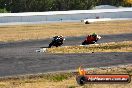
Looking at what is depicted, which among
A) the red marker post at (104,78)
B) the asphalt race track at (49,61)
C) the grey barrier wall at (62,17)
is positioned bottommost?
the asphalt race track at (49,61)

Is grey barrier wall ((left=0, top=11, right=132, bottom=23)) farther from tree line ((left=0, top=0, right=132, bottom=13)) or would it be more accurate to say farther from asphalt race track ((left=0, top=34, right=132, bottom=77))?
asphalt race track ((left=0, top=34, right=132, bottom=77))

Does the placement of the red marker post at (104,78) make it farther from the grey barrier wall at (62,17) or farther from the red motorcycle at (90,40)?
the grey barrier wall at (62,17)

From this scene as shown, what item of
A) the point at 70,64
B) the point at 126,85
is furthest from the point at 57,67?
the point at 126,85

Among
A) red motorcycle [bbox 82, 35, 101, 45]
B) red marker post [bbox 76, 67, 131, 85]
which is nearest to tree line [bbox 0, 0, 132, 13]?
red motorcycle [bbox 82, 35, 101, 45]

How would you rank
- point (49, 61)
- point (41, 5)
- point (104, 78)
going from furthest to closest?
point (41, 5) < point (49, 61) < point (104, 78)

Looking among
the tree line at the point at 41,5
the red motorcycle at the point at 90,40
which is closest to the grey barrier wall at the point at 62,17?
the tree line at the point at 41,5

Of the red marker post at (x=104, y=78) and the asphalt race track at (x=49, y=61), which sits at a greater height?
the red marker post at (x=104, y=78)

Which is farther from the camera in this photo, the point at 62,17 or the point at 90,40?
the point at 62,17

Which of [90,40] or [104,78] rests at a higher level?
[104,78]

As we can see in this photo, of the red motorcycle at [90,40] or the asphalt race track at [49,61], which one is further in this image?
the red motorcycle at [90,40]

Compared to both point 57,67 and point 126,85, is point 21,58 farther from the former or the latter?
point 126,85

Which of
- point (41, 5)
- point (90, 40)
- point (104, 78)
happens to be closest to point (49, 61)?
point (104, 78)

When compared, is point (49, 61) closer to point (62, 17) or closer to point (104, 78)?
point (104, 78)

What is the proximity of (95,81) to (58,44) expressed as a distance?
69.4 ft
